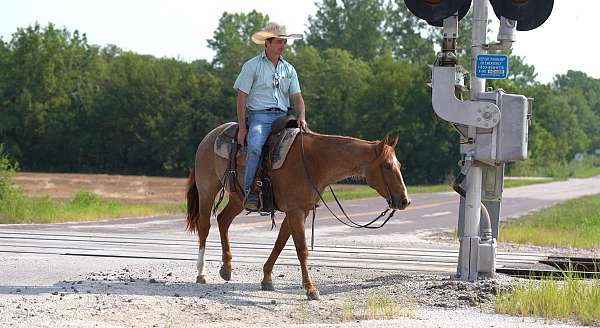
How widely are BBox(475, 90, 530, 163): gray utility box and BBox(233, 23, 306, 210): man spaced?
211 centimetres

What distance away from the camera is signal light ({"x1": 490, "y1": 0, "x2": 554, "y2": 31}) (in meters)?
11.9

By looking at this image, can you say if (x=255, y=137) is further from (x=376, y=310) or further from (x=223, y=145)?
(x=376, y=310)

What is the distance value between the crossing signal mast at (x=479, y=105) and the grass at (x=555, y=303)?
171 cm

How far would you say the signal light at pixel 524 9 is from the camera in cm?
1185

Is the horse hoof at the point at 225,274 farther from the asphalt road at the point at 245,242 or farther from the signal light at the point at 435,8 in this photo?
the signal light at the point at 435,8

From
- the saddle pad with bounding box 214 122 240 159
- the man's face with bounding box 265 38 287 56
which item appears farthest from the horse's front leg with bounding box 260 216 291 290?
the man's face with bounding box 265 38 287 56

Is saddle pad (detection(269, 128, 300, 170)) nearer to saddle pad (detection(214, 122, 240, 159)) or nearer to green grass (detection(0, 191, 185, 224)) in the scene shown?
saddle pad (detection(214, 122, 240, 159))

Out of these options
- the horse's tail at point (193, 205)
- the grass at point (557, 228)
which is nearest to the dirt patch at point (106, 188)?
the grass at point (557, 228)

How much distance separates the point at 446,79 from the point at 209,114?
7904 centimetres

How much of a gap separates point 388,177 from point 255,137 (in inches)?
64.2

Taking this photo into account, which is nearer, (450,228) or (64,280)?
(64,280)

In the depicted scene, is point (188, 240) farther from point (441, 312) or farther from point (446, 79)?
point (441, 312)

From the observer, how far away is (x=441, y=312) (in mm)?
9984

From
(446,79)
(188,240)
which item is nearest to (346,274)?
(446,79)
